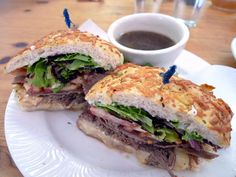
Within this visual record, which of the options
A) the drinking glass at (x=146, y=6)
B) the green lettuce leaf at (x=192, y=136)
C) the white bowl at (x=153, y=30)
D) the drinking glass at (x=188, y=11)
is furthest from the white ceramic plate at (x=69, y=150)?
the drinking glass at (x=146, y=6)

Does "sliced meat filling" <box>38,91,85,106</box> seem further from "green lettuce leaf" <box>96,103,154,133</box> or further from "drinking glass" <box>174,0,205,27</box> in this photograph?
"drinking glass" <box>174,0,205,27</box>

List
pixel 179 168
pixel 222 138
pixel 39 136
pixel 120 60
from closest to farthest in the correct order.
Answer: pixel 222 138
pixel 179 168
pixel 39 136
pixel 120 60

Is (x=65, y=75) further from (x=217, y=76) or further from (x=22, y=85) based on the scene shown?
(x=217, y=76)

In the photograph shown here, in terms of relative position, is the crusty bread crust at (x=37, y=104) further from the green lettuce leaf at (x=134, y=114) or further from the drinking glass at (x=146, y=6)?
the drinking glass at (x=146, y=6)

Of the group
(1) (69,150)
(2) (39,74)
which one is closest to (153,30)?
(2) (39,74)

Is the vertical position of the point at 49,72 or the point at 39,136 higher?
the point at 49,72

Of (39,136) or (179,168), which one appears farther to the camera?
(39,136)

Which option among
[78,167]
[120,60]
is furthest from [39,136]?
[120,60]
